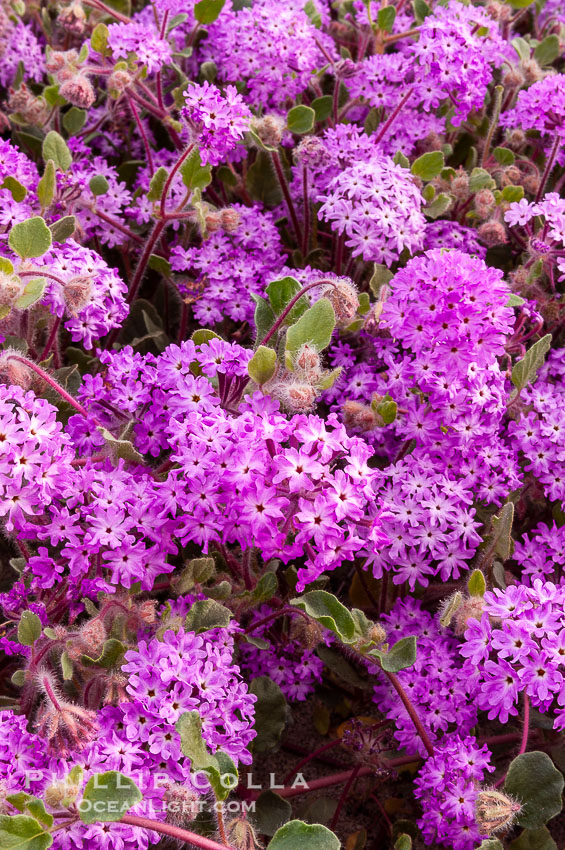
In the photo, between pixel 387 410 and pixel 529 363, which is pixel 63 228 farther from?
pixel 529 363

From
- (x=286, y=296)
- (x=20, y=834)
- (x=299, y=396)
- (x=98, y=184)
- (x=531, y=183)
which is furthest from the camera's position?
(x=531, y=183)

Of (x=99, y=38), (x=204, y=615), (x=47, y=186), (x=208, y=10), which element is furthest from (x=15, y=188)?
(x=204, y=615)

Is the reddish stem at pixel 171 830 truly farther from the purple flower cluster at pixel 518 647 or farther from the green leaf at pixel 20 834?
the purple flower cluster at pixel 518 647

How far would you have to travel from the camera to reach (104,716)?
67.6 inches

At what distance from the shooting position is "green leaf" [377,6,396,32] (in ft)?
9.21

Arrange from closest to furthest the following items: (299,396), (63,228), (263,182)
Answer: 1. (299,396)
2. (63,228)
3. (263,182)

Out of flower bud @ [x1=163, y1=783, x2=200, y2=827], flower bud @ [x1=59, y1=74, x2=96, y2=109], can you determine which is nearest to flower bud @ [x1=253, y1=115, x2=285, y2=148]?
flower bud @ [x1=59, y1=74, x2=96, y2=109]

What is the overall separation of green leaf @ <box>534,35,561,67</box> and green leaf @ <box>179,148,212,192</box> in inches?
61.2

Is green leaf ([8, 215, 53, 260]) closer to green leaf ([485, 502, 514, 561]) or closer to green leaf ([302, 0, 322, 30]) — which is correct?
green leaf ([485, 502, 514, 561])

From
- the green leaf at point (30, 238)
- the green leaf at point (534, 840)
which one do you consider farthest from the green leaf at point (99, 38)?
the green leaf at point (534, 840)

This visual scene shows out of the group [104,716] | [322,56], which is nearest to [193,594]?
[104,716]

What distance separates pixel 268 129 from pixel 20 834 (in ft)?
6.49

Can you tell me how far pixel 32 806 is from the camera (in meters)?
1.43

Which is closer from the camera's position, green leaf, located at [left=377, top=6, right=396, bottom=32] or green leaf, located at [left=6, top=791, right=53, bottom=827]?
green leaf, located at [left=6, top=791, right=53, bottom=827]
